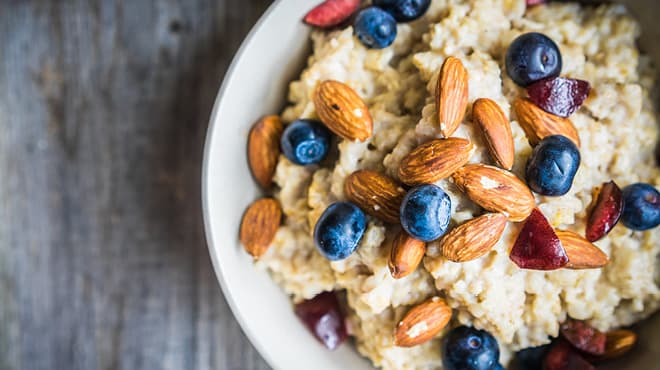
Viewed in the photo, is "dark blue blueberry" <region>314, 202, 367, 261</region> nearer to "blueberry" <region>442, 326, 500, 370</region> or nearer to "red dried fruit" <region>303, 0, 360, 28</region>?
"blueberry" <region>442, 326, 500, 370</region>

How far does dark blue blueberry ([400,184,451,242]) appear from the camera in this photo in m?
1.13

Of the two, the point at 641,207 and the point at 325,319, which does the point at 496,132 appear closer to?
the point at 641,207

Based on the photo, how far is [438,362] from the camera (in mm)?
1354

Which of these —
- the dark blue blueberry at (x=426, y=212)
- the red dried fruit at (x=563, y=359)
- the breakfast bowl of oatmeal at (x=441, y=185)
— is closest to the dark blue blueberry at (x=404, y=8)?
the breakfast bowl of oatmeal at (x=441, y=185)

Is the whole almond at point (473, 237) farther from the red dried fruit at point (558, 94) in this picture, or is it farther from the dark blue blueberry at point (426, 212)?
the red dried fruit at point (558, 94)

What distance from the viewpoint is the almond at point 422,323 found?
1256 mm

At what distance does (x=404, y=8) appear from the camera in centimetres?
130

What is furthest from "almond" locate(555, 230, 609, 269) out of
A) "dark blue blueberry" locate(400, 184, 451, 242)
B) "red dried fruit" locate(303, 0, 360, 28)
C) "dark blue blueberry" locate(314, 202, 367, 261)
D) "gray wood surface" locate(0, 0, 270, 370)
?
"gray wood surface" locate(0, 0, 270, 370)

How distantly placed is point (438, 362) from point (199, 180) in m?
0.71

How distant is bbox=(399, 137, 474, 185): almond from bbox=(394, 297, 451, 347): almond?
241 mm

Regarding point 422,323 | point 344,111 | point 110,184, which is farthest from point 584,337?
point 110,184

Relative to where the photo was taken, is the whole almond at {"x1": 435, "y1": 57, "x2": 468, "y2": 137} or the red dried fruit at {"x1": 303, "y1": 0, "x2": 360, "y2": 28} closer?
the whole almond at {"x1": 435, "y1": 57, "x2": 468, "y2": 137}

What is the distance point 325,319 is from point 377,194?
0.32m

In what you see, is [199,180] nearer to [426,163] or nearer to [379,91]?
[379,91]
